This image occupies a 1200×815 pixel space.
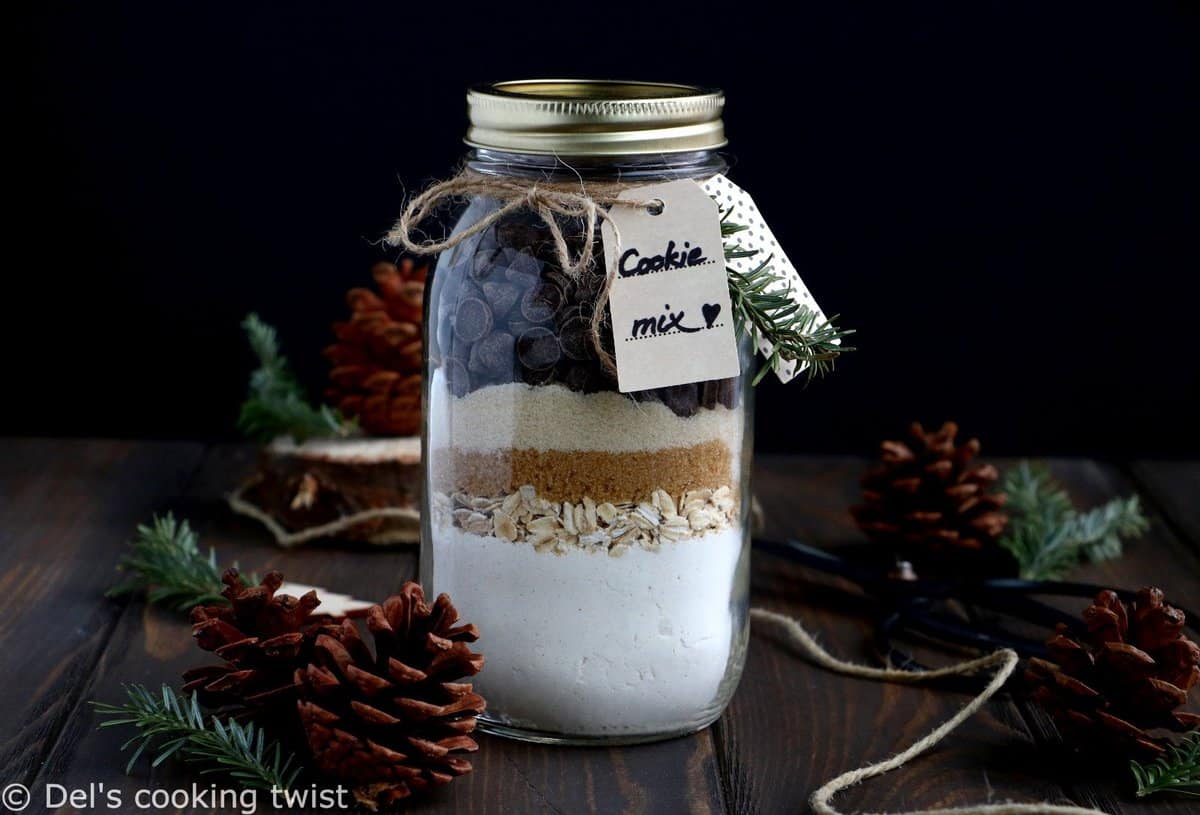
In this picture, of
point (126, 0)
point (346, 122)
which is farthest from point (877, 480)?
point (126, 0)

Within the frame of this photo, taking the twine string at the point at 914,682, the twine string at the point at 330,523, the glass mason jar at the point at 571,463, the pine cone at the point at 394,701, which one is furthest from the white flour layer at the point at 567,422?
the twine string at the point at 330,523

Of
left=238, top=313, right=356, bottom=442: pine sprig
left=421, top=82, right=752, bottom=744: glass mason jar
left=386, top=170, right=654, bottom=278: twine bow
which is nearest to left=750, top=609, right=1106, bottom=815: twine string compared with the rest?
left=421, top=82, right=752, bottom=744: glass mason jar

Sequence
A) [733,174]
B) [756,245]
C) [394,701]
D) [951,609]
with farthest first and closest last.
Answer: [733,174]
[951,609]
[756,245]
[394,701]

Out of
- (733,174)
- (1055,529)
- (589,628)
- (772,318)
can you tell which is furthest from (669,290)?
(733,174)

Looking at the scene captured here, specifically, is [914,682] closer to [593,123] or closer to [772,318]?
[772,318]

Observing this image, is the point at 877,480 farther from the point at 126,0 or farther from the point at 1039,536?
the point at 126,0
